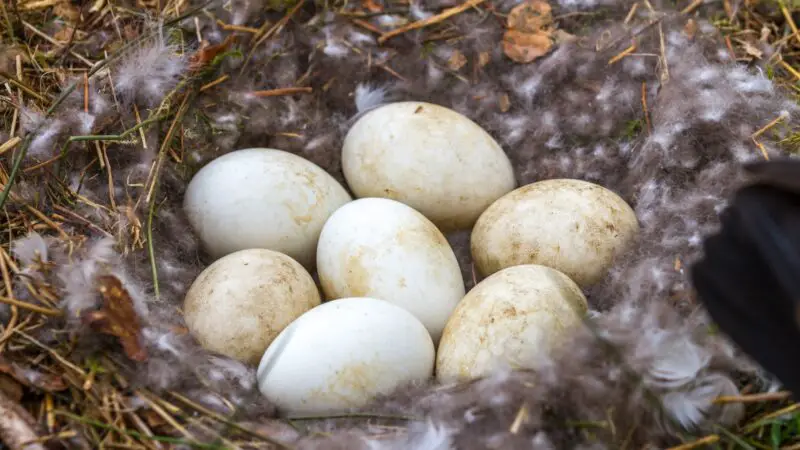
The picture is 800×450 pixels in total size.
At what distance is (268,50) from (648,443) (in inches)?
58.8

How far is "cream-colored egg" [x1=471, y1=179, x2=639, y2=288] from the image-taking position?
74.1 inches

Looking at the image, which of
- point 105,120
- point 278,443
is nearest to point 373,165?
point 105,120

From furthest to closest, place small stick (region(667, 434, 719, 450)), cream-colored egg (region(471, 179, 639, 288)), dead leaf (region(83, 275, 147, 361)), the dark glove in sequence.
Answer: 1. cream-colored egg (region(471, 179, 639, 288))
2. dead leaf (region(83, 275, 147, 361))
3. small stick (region(667, 434, 719, 450))
4. the dark glove

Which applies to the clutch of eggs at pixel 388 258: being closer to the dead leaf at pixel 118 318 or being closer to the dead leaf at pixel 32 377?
the dead leaf at pixel 118 318

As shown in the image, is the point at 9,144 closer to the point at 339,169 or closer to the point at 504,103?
the point at 339,169

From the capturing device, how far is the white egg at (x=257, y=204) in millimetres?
1965

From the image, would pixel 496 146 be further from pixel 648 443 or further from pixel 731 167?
pixel 648 443

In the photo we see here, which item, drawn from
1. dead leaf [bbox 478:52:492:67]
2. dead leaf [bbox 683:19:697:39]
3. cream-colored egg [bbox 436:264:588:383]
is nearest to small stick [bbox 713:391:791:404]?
cream-colored egg [bbox 436:264:588:383]

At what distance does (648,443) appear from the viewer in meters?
1.35

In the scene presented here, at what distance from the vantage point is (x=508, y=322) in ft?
5.29

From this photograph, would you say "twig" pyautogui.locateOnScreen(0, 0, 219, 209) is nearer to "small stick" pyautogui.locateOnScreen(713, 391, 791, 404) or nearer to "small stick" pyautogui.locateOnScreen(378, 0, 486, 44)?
"small stick" pyautogui.locateOnScreen(378, 0, 486, 44)

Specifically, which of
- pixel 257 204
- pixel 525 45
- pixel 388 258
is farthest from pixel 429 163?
pixel 525 45

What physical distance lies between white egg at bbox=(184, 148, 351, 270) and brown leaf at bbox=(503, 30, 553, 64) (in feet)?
2.37

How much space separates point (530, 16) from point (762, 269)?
1539 mm
